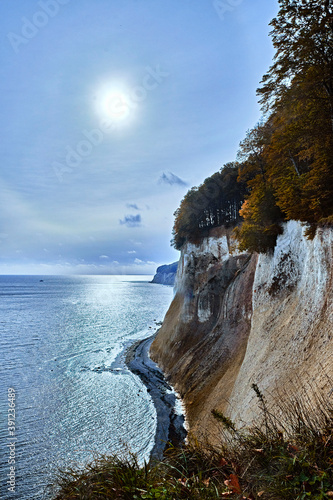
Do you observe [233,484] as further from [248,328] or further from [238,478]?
[248,328]

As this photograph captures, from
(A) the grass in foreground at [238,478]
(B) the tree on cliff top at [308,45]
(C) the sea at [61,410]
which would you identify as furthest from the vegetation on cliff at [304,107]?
(C) the sea at [61,410]

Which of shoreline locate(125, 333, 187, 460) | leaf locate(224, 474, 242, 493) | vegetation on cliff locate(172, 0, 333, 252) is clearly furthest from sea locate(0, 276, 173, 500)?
vegetation on cliff locate(172, 0, 333, 252)

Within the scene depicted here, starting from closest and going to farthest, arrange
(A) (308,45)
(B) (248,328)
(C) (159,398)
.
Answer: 1. (A) (308,45)
2. (B) (248,328)
3. (C) (159,398)

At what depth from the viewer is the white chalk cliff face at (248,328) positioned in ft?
34.1

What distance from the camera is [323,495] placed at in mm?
2893

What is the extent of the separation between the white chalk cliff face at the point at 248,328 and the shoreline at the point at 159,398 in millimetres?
1080

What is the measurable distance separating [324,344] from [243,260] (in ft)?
60.9

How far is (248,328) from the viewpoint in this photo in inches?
839

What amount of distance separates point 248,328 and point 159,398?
10.3 m

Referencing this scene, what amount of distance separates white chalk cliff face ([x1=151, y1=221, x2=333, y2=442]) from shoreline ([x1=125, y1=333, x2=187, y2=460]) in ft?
3.54

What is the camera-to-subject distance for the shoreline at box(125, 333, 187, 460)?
16.8 meters

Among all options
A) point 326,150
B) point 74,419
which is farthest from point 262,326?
point 74,419

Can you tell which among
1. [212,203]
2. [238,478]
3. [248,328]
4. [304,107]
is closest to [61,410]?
[248,328]

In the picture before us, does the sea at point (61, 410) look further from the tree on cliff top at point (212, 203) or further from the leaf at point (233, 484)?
the tree on cliff top at point (212, 203)
